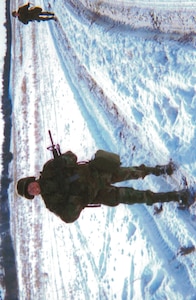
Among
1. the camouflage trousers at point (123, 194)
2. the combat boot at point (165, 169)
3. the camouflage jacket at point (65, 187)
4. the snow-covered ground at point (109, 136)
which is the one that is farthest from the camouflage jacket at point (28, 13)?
the camouflage jacket at point (65, 187)

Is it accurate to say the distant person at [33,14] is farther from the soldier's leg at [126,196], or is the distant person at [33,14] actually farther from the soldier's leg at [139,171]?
the soldier's leg at [126,196]

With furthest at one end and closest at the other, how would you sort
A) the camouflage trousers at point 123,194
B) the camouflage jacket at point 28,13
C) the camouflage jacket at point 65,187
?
the camouflage jacket at point 28,13
the camouflage trousers at point 123,194
the camouflage jacket at point 65,187

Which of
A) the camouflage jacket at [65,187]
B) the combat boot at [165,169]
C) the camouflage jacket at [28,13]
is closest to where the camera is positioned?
the camouflage jacket at [65,187]

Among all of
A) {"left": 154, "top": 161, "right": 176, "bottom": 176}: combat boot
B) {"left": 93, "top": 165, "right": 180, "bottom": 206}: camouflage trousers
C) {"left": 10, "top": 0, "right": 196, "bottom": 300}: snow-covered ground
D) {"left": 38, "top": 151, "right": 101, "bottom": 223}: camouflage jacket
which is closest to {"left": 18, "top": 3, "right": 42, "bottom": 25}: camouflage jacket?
{"left": 10, "top": 0, "right": 196, "bottom": 300}: snow-covered ground

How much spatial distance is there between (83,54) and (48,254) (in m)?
2.94

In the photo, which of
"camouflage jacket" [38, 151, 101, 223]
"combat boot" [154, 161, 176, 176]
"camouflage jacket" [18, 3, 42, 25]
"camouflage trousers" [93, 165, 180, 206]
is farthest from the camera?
"camouflage jacket" [18, 3, 42, 25]

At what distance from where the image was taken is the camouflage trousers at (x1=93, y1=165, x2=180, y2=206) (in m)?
3.41

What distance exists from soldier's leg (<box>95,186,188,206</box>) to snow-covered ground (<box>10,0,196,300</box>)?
0.80ft

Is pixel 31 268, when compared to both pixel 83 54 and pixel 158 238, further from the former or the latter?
pixel 83 54

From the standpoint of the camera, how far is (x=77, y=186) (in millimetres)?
3191

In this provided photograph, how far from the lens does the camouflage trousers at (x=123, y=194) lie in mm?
3412

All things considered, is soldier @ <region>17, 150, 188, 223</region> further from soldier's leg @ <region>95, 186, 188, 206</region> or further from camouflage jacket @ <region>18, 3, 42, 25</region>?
camouflage jacket @ <region>18, 3, 42, 25</region>

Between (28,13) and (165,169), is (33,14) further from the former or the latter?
(165,169)

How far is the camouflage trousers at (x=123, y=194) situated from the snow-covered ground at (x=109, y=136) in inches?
9.7
